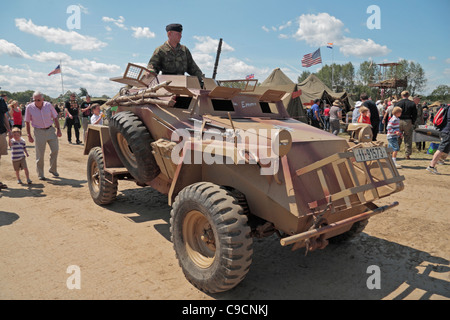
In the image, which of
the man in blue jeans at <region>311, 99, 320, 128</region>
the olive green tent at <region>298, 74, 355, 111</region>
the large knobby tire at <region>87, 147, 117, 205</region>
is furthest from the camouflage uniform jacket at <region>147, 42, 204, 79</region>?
the olive green tent at <region>298, 74, 355, 111</region>

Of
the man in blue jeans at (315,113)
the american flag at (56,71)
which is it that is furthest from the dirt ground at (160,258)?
the american flag at (56,71)

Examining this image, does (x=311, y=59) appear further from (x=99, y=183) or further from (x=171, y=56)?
(x=99, y=183)

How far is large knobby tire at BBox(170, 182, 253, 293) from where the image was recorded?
9.64ft

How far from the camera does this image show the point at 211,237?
3336mm

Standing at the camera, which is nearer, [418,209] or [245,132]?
[245,132]

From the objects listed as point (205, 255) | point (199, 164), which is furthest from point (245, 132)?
point (205, 255)

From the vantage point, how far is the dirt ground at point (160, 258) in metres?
3.28

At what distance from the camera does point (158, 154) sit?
4.30m

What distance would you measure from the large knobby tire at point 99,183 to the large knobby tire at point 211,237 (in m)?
2.61

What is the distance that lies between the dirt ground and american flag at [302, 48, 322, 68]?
16850 mm

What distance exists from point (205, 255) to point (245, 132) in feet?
4.72

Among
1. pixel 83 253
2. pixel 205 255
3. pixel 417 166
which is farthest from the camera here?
pixel 417 166

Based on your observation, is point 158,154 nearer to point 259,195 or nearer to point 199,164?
point 199,164

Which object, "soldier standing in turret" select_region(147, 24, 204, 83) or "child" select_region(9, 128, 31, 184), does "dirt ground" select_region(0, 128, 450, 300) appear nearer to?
"child" select_region(9, 128, 31, 184)
